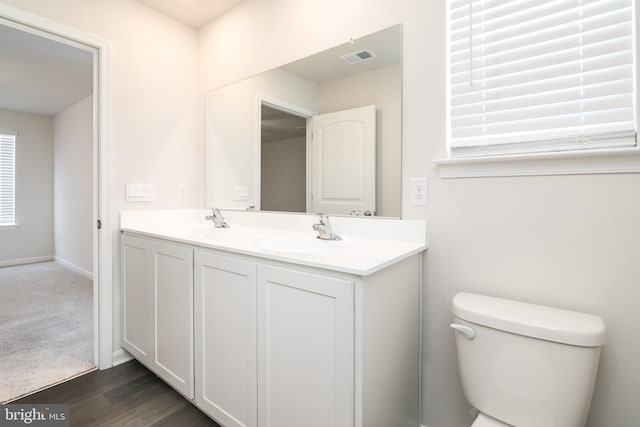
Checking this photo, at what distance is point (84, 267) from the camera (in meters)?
4.26

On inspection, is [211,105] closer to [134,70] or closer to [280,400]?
[134,70]

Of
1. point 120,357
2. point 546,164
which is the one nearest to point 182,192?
point 120,357

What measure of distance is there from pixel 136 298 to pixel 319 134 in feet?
4.78

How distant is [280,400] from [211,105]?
2.04 meters

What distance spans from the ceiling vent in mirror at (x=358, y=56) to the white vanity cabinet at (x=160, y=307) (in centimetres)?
125

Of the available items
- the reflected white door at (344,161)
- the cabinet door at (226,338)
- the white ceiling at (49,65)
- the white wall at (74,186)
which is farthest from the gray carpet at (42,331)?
the white ceiling at (49,65)

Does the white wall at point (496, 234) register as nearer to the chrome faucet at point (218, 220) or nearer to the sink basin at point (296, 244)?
the sink basin at point (296, 244)

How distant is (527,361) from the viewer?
0.97 metres

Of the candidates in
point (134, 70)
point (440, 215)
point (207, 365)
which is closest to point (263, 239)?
point (207, 365)

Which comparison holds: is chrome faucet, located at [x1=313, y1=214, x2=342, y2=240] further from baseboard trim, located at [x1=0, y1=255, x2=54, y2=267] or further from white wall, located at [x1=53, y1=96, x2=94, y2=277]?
baseboard trim, located at [x1=0, y1=255, x2=54, y2=267]

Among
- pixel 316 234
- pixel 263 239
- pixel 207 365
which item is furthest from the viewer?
pixel 316 234

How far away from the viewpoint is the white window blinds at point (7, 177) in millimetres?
4586

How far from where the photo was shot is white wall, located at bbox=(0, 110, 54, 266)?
469 cm

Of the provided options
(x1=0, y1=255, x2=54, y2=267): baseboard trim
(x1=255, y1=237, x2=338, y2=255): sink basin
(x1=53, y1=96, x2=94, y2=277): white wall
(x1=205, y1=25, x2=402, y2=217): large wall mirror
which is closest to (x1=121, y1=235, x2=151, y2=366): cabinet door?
(x1=205, y1=25, x2=402, y2=217): large wall mirror
